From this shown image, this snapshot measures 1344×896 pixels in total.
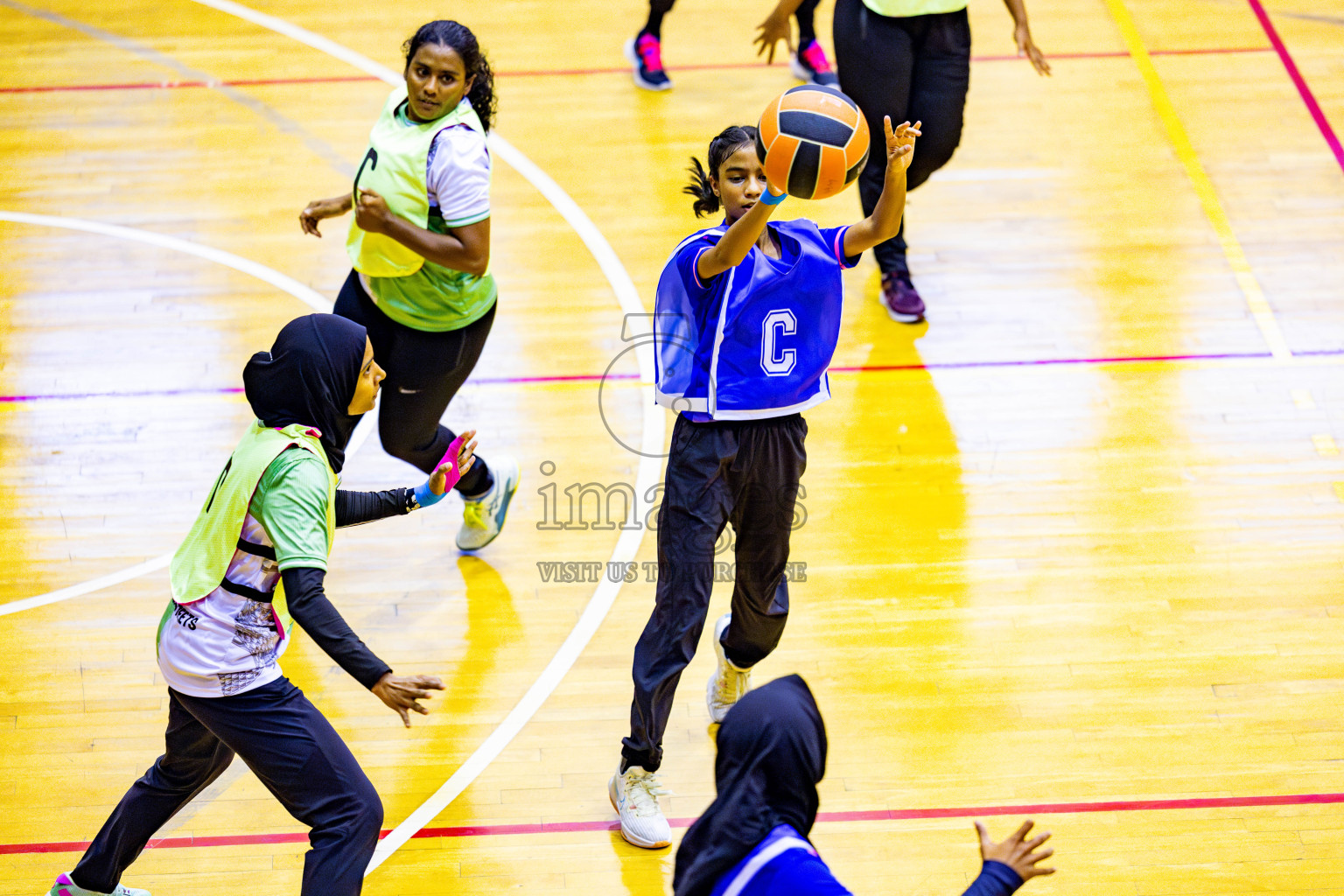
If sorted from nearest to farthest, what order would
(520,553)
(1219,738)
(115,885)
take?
(115,885), (1219,738), (520,553)

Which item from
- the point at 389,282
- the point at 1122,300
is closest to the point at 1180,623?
the point at 1122,300

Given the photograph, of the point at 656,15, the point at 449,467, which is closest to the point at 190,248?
the point at 656,15

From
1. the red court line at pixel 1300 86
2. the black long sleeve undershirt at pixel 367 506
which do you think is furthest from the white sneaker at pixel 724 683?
the red court line at pixel 1300 86

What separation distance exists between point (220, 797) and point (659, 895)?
146 centimetres

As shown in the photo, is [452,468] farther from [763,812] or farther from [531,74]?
[531,74]

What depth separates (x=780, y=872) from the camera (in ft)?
7.77

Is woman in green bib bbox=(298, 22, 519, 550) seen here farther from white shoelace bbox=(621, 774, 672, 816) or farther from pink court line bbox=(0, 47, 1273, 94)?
pink court line bbox=(0, 47, 1273, 94)

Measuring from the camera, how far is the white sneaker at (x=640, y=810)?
153 inches

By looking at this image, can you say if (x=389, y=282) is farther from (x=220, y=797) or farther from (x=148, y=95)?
(x=148, y=95)

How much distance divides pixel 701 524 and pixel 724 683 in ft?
2.68

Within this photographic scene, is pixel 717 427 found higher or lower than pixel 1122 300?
higher

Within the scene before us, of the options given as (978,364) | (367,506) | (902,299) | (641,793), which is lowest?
(641,793)

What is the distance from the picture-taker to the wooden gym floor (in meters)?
4.04

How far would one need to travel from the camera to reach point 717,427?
364cm
